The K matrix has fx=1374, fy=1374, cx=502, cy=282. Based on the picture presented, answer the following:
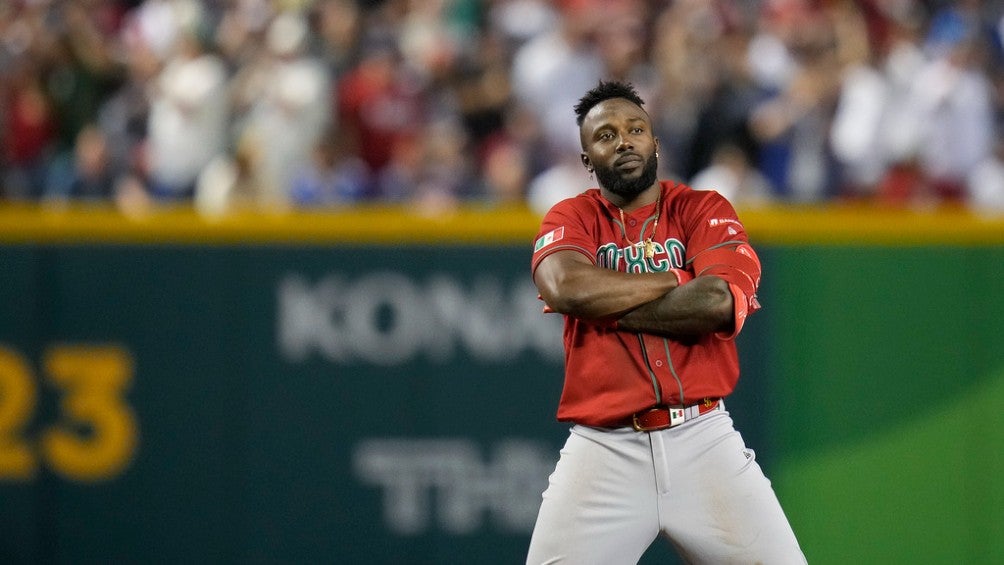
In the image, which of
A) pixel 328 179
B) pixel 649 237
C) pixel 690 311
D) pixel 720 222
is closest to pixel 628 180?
pixel 649 237

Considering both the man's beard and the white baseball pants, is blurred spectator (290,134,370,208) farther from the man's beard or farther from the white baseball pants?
the white baseball pants

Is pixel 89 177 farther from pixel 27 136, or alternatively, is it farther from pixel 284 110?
pixel 284 110

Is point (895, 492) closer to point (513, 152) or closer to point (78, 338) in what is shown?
point (513, 152)

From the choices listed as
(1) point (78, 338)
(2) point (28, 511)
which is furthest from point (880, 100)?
(2) point (28, 511)

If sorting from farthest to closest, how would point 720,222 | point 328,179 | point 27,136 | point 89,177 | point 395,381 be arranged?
point 27,136 < point 89,177 < point 328,179 < point 395,381 < point 720,222

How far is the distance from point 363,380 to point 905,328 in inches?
109

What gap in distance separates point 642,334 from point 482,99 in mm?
5141

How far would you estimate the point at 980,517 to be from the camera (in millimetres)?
6773

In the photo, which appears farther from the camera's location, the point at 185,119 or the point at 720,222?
the point at 185,119

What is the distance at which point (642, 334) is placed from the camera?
14.2 feet

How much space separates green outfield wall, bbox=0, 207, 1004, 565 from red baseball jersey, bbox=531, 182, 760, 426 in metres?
2.62

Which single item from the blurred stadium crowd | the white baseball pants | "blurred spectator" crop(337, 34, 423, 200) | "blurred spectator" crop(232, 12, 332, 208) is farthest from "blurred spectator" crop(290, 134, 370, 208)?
the white baseball pants

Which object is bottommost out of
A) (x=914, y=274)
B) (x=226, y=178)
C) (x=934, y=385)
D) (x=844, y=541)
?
(x=844, y=541)

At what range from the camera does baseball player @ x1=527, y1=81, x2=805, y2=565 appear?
4.23 meters
